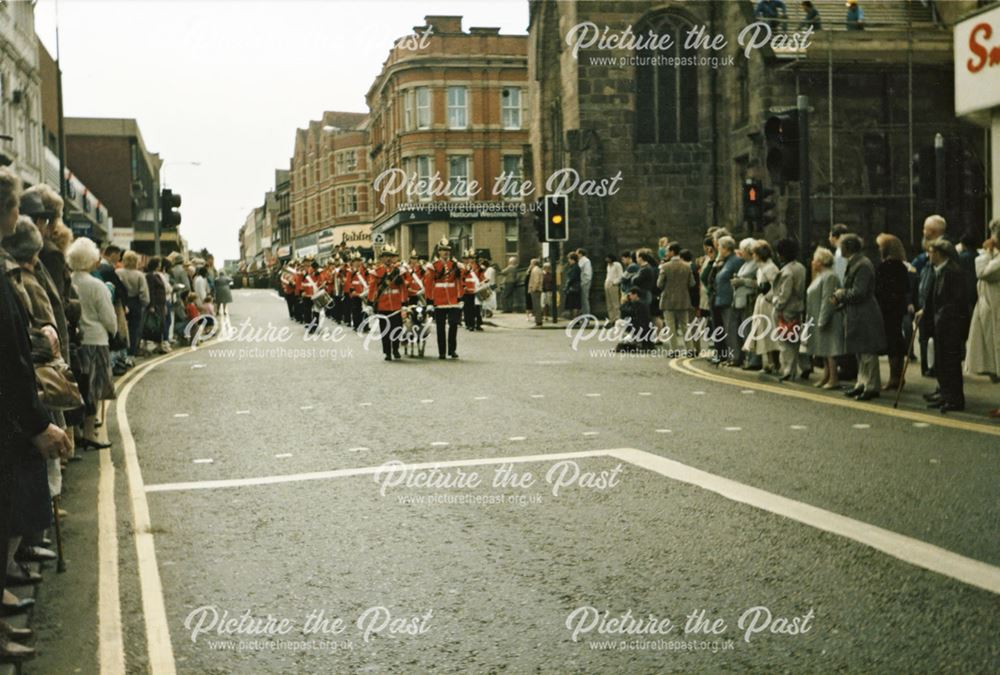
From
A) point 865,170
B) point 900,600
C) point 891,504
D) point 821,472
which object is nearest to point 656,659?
point 900,600

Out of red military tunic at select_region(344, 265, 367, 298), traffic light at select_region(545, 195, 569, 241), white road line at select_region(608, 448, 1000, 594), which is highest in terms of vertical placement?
traffic light at select_region(545, 195, 569, 241)

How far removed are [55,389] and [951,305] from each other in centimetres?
928

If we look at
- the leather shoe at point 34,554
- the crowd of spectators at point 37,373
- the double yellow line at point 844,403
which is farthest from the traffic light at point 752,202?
the leather shoe at point 34,554

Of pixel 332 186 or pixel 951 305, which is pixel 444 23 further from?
pixel 951 305

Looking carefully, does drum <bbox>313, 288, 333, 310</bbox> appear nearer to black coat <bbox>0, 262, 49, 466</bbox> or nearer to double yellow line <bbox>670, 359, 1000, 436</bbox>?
double yellow line <bbox>670, 359, 1000, 436</bbox>

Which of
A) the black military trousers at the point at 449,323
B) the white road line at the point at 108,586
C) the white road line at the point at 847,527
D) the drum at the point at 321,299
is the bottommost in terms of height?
the white road line at the point at 108,586

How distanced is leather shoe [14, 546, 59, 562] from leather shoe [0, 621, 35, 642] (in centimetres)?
117

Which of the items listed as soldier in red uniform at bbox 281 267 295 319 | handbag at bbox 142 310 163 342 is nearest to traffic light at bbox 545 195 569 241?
soldier in red uniform at bbox 281 267 295 319

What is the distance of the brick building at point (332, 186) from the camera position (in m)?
94.2

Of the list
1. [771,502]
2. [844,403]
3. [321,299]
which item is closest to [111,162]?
[321,299]

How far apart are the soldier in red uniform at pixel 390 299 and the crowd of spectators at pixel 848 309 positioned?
441 cm

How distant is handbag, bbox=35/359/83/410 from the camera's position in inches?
221

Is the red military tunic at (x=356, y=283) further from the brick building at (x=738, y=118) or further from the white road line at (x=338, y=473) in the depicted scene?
the white road line at (x=338, y=473)

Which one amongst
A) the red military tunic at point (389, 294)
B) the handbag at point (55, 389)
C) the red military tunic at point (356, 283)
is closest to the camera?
the handbag at point (55, 389)
